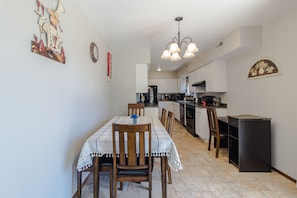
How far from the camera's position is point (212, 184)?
253cm

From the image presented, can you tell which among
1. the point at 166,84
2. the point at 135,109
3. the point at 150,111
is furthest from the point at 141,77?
the point at 166,84

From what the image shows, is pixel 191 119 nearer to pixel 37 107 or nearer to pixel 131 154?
pixel 131 154

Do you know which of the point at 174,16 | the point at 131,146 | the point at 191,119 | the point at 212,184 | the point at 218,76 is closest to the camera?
the point at 131,146

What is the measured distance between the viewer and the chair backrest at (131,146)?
1781mm

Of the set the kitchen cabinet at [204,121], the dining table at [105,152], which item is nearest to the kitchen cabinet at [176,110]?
the kitchen cabinet at [204,121]

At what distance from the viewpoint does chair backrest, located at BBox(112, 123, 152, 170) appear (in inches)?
70.1

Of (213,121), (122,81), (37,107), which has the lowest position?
(213,121)

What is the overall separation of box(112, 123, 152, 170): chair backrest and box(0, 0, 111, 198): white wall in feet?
1.91

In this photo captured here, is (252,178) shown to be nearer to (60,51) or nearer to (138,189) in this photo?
(138,189)

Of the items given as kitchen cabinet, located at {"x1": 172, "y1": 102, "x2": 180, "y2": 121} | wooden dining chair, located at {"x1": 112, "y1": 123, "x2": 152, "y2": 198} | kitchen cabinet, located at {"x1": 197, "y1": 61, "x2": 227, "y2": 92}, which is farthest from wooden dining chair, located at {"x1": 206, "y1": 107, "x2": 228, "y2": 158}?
kitchen cabinet, located at {"x1": 172, "y1": 102, "x2": 180, "y2": 121}

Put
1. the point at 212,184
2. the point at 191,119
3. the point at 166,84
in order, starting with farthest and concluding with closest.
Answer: the point at 166,84 < the point at 191,119 < the point at 212,184

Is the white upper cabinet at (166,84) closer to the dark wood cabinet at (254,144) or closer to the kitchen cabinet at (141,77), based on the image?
the kitchen cabinet at (141,77)

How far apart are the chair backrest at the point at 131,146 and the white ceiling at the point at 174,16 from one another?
168 cm

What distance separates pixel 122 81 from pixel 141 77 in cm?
52
